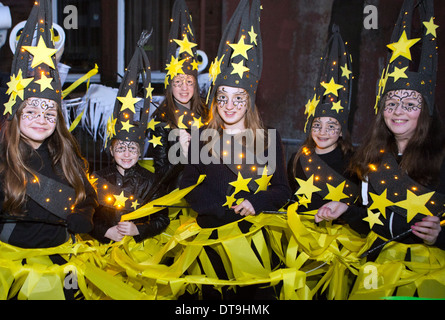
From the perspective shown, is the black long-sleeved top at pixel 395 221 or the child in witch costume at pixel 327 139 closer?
the black long-sleeved top at pixel 395 221

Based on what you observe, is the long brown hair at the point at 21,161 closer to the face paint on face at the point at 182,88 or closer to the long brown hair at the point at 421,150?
the face paint on face at the point at 182,88

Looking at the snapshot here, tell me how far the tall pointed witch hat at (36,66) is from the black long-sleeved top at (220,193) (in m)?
0.92

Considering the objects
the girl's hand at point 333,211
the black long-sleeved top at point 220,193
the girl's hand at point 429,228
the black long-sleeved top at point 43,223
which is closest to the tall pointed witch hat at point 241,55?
the black long-sleeved top at point 220,193

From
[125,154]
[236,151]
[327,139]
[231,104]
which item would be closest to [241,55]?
[231,104]

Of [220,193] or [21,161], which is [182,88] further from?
[21,161]

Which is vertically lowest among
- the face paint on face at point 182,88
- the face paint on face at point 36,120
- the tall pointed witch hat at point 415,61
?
the face paint on face at point 36,120

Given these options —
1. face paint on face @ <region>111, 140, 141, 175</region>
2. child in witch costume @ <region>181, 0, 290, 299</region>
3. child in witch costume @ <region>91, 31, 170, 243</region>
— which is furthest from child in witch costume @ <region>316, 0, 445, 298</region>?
face paint on face @ <region>111, 140, 141, 175</region>

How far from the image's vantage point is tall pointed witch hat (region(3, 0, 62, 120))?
7.13ft

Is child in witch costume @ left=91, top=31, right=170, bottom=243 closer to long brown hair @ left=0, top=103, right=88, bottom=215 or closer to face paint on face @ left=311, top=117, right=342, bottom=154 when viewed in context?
long brown hair @ left=0, top=103, right=88, bottom=215

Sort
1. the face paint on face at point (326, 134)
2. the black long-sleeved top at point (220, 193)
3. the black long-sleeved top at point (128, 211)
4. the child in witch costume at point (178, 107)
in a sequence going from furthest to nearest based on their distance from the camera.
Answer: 1. the child in witch costume at point (178, 107)
2. the face paint on face at point (326, 134)
3. the black long-sleeved top at point (128, 211)
4. the black long-sleeved top at point (220, 193)

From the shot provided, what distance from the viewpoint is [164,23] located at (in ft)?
23.0

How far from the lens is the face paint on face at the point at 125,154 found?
2.95 metres

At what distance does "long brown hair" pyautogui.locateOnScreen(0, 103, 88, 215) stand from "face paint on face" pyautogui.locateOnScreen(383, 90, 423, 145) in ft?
5.81
